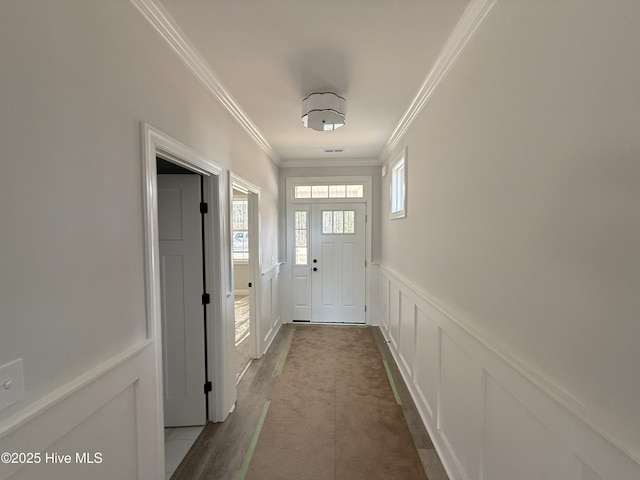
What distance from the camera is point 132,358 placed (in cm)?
134

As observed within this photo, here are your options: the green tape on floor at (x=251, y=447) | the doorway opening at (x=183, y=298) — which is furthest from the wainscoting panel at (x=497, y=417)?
the doorway opening at (x=183, y=298)

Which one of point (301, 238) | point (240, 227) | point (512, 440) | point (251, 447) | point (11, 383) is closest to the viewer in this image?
point (11, 383)

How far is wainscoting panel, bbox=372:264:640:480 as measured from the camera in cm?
84

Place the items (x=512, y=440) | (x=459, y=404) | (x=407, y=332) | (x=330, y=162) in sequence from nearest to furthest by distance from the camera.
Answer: (x=512, y=440) → (x=459, y=404) → (x=407, y=332) → (x=330, y=162)

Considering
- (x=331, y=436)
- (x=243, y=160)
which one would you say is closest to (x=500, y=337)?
(x=331, y=436)

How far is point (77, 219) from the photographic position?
1.06 m

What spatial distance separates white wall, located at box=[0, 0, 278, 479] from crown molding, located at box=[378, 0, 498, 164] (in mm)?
1580

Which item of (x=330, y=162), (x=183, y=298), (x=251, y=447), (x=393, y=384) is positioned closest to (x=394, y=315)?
(x=393, y=384)

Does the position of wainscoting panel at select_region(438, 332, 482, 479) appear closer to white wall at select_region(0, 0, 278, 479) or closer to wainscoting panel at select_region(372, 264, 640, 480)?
wainscoting panel at select_region(372, 264, 640, 480)

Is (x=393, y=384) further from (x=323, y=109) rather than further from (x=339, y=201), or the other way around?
(x=339, y=201)

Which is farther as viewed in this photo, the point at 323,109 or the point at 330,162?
the point at 330,162

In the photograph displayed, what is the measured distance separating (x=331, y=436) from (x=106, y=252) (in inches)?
78.2

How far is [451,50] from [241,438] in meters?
2.94

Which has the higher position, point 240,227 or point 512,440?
point 240,227
